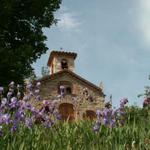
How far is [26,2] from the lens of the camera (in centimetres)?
2153

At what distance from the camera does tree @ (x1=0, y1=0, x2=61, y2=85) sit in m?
19.2

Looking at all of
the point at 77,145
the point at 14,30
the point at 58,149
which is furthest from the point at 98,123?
the point at 14,30

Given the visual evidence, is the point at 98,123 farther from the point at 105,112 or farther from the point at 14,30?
the point at 14,30

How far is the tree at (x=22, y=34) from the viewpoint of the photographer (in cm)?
1925

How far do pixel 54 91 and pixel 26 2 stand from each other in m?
20.8

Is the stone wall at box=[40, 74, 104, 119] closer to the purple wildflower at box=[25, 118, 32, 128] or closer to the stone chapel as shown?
the stone chapel

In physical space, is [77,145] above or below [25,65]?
below

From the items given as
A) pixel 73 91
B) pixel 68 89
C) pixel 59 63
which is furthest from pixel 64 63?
pixel 73 91

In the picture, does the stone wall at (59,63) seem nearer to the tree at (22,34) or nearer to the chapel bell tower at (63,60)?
the chapel bell tower at (63,60)

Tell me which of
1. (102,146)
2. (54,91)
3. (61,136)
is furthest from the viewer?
(54,91)

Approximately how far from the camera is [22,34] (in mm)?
21594

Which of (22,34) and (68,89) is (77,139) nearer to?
(22,34)

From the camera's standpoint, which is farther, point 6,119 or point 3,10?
point 3,10

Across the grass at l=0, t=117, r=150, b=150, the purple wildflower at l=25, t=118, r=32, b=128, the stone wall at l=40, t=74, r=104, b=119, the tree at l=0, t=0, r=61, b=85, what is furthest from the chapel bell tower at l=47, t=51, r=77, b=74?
the purple wildflower at l=25, t=118, r=32, b=128
